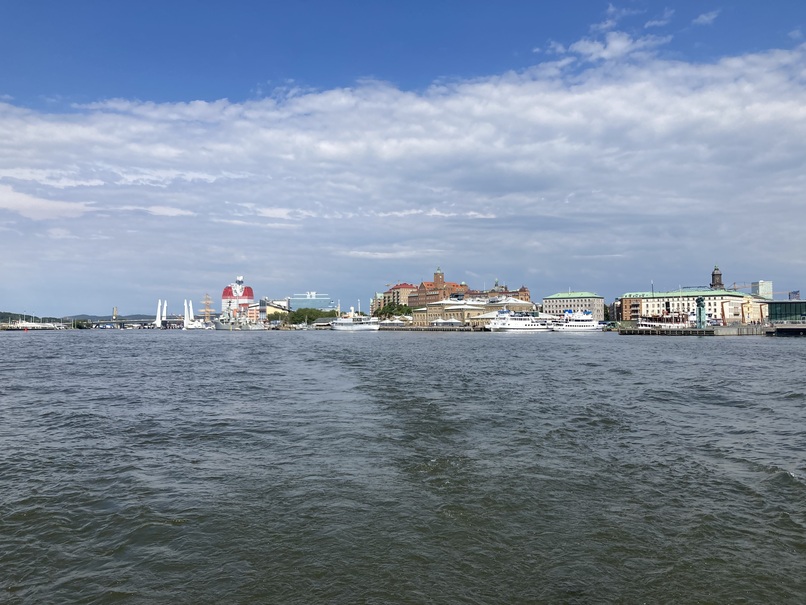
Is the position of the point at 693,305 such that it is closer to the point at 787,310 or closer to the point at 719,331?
the point at 787,310

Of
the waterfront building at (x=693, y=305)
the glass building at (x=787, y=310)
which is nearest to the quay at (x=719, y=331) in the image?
the glass building at (x=787, y=310)

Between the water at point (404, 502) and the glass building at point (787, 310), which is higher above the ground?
the glass building at point (787, 310)

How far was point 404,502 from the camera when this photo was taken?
856cm

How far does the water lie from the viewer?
610 centimetres

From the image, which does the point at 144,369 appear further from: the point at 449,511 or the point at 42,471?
the point at 449,511

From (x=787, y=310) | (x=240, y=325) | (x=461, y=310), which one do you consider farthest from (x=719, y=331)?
(x=240, y=325)

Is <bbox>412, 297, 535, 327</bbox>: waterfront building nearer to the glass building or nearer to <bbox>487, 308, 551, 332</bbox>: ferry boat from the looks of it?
<bbox>487, 308, 551, 332</bbox>: ferry boat

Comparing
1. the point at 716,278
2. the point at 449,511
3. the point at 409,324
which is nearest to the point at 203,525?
the point at 449,511

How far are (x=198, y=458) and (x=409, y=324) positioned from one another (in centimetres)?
A: 17043

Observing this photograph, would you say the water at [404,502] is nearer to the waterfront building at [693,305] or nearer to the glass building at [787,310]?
the glass building at [787,310]

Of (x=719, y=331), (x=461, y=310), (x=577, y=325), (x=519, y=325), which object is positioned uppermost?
(x=461, y=310)

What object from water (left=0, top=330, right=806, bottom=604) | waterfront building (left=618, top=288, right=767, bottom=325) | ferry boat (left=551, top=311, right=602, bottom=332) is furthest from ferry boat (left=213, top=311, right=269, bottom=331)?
water (left=0, top=330, right=806, bottom=604)

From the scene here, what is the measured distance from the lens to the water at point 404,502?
240 inches

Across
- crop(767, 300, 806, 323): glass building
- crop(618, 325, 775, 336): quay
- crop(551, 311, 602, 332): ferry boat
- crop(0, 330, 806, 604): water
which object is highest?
crop(767, 300, 806, 323): glass building
